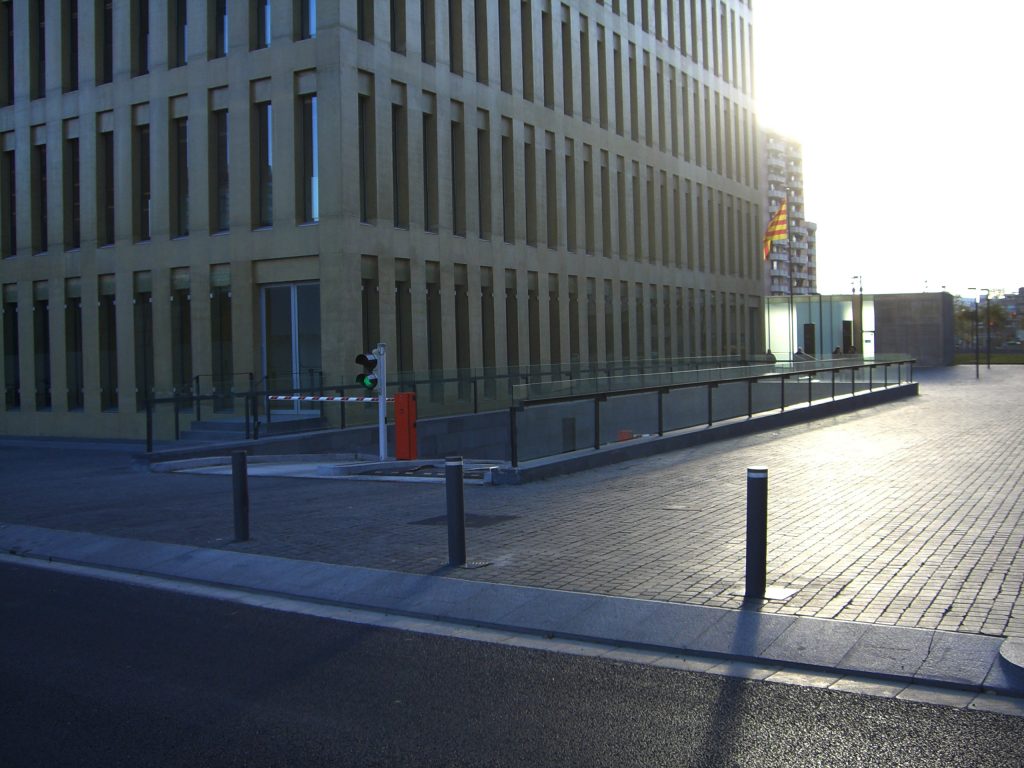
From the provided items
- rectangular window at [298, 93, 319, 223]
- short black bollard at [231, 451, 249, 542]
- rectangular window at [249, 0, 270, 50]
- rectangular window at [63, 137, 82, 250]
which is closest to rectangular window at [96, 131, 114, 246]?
rectangular window at [63, 137, 82, 250]

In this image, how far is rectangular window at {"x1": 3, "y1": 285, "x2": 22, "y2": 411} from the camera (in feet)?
102

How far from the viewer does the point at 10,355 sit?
3112 cm

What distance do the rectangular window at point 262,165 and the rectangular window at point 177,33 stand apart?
3.08 metres

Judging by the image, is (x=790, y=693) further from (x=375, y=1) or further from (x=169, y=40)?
(x=169, y=40)

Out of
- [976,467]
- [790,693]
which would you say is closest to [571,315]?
[976,467]

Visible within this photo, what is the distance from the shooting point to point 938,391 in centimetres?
3962

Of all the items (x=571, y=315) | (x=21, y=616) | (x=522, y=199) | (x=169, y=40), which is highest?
(x=169, y=40)

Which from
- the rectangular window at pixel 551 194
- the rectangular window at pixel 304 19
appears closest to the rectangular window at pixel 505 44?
the rectangular window at pixel 551 194

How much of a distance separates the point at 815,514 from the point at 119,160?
23.2 m

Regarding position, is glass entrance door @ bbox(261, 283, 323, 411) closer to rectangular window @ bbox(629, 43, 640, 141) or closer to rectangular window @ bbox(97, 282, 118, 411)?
rectangular window @ bbox(97, 282, 118, 411)

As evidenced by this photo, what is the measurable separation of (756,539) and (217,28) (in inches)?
929

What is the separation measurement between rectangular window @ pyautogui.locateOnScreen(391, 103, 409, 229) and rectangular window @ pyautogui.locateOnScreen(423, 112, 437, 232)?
1.02 meters

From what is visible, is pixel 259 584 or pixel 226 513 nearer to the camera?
pixel 259 584

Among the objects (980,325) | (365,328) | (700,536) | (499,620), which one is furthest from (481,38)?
(980,325)
